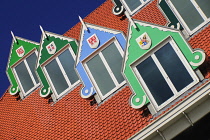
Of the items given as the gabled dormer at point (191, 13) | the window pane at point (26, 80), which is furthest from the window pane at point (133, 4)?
the window pane at point (26, 80)

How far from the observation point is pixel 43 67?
12617 mm

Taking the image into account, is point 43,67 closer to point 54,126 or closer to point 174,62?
point 54,126

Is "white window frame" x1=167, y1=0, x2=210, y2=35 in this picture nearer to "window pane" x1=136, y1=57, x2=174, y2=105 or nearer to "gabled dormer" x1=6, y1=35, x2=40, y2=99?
"window pane" x1=136, y1=57, x2=174, y2=105

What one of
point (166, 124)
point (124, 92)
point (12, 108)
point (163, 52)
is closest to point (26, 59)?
point (12, 108)

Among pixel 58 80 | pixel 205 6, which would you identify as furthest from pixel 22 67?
pixel 205 6

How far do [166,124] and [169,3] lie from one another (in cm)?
389

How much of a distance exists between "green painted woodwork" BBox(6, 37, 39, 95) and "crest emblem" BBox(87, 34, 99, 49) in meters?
2.82

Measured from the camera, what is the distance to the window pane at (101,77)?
1079cm

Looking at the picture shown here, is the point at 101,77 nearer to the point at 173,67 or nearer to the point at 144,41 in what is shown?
the point at 144,41

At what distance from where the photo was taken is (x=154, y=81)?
9602 mm

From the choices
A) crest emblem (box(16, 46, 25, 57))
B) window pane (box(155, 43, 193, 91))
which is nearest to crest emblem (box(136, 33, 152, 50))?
window pane (box(155, 43, 193, 91))

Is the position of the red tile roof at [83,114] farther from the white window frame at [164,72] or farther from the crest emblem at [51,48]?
the crest emblem at [51,48]

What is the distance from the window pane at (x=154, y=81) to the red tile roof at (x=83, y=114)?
1.69 feet

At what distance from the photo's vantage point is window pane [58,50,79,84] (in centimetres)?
A: 1211
